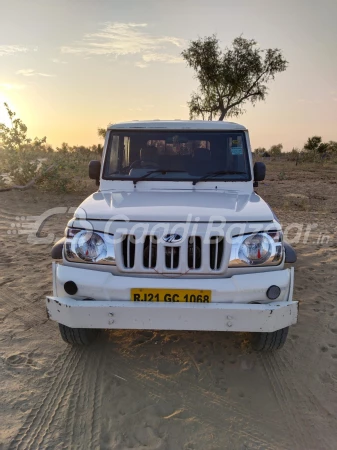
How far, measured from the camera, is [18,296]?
4605 mm

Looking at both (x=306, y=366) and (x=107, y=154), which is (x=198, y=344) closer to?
(x=306, y=366)

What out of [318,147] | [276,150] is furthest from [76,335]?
[276,150]

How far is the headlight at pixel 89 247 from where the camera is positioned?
9.46ft

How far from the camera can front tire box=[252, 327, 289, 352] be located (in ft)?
10.4

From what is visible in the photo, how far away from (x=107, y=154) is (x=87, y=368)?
2123mm

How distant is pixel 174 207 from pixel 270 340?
1.31m

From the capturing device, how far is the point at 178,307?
8.87ft

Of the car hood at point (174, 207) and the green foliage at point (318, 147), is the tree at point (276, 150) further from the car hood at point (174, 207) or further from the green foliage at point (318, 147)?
the car hood at point (174, 207)

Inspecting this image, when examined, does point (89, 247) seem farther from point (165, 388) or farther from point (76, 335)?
point (165, 388)

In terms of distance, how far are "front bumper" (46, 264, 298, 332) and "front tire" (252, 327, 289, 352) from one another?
1.32 feet

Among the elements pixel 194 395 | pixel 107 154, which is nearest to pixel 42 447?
pixel 194 395

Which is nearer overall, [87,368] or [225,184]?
[87,368]

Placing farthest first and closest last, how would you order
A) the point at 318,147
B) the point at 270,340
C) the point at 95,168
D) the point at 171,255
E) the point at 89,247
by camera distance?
the point at 318,147
the point at 95,168
the point at 270,340
the point at 89,247
the point at 171,255

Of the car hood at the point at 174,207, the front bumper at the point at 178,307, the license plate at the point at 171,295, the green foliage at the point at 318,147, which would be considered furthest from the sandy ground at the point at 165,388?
the green foliage at the point at 318,147
